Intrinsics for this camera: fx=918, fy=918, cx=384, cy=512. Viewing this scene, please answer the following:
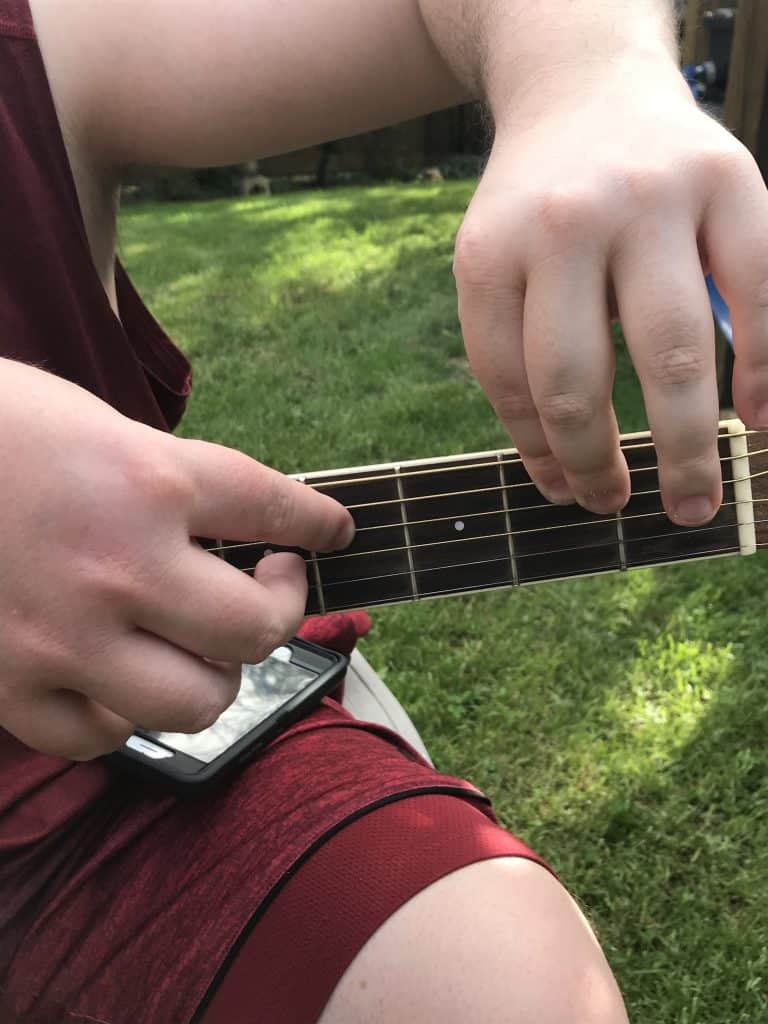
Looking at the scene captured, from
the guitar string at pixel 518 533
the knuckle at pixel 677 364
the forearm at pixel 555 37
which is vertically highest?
the forearm at pixel 555 37

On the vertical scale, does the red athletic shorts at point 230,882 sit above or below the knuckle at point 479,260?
below

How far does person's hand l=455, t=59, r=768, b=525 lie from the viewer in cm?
61

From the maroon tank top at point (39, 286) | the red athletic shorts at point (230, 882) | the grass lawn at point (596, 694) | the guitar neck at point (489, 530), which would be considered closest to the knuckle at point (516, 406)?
the guitar neck at point (489, 530)

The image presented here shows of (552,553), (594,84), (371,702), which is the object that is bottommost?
(371,702)

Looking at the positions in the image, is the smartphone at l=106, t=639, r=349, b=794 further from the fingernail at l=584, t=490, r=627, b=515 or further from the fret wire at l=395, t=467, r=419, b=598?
the fingernail at l=584, t=490, r=627, b=515

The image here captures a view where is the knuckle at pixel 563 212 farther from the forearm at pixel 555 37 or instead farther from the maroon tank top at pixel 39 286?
the maroon tank top at pixel 39 286

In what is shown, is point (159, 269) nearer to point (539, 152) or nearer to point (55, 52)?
point (55, 52)

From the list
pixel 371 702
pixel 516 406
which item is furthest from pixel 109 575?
pixel 371 702

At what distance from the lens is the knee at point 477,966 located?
28.1 inches

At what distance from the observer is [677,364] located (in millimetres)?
623

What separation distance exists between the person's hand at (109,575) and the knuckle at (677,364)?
0.31 m

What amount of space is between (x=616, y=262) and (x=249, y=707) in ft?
2.08

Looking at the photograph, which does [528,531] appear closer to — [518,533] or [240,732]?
[518,533]

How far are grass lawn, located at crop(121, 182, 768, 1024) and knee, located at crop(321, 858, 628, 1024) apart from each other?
79cm
